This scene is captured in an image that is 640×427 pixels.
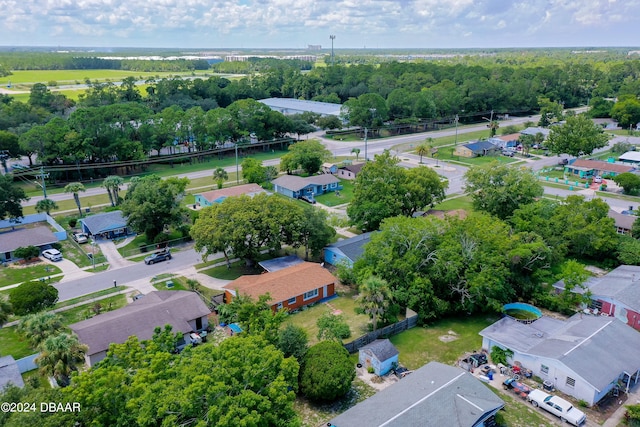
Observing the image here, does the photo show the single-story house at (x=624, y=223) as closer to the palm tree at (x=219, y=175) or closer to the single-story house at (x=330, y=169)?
the single-story house at (x=330, y=169)

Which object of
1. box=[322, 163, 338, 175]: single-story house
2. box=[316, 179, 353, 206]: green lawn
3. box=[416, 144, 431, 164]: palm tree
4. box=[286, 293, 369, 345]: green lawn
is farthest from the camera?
box=[416, 144, 431, 164]: palm tree

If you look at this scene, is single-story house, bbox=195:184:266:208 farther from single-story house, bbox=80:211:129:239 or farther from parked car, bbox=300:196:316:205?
single-story house, bbox=80:211:129:239

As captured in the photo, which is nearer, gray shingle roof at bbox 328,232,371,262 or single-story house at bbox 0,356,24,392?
single-story house at bbox 0,356,24,392

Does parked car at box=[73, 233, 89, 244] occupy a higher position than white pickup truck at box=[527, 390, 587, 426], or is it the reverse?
parked car at box=[73, 233, 89, 244]

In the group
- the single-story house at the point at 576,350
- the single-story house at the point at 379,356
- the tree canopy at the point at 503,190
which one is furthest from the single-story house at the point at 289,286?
the tree canopy at the point at 503,190

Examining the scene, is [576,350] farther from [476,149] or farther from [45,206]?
[476,149]

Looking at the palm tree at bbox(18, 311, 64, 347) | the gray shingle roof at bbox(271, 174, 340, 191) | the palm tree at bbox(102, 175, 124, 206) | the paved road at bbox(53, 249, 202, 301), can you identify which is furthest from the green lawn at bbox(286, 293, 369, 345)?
the palm tree at bbox(102, 175, 124, 206)

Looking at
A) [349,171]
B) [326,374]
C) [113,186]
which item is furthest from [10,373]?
[349,171]
